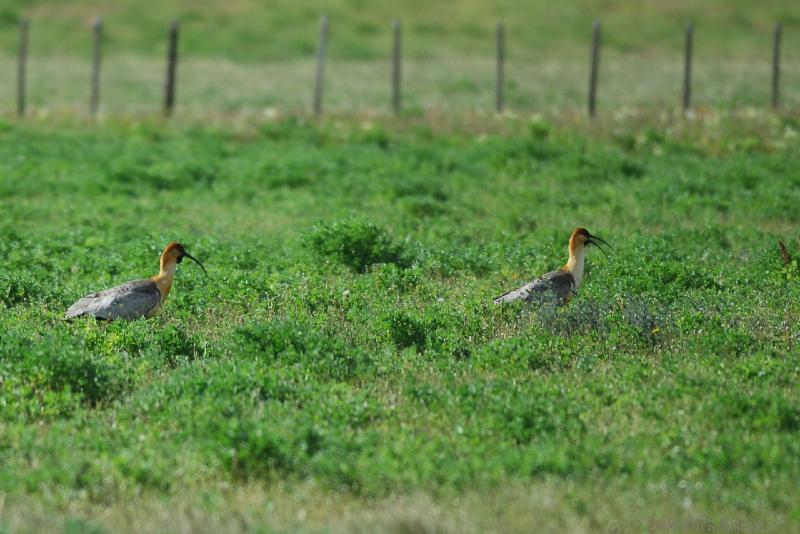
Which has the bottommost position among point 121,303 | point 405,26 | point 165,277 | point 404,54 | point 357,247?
point 121,303

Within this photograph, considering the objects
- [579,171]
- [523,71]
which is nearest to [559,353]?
[579,171]

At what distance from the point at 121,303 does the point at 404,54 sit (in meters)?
33.2

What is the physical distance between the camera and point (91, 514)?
251 inches

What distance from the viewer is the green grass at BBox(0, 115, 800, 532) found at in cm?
655

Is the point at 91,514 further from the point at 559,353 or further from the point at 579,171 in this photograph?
the point at 579,171

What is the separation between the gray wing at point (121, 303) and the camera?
10.0 metres

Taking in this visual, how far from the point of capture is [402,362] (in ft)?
29.2

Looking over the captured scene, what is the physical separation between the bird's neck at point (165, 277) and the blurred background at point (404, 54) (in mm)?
14522

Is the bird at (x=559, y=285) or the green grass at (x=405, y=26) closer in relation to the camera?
the bird at (x=559, y=285)

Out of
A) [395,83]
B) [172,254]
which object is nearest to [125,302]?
[172,254]

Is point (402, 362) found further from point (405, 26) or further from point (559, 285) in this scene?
point (405, 26)

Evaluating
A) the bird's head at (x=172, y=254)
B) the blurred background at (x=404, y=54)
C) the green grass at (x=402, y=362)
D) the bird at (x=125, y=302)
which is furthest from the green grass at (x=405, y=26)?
the bird at (x=125, y=302)

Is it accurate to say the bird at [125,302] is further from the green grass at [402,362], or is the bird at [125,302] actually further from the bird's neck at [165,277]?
the green grass at [402,362]

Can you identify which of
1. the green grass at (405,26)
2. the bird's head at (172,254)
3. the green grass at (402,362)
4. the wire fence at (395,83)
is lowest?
the green grass at (402,362)
